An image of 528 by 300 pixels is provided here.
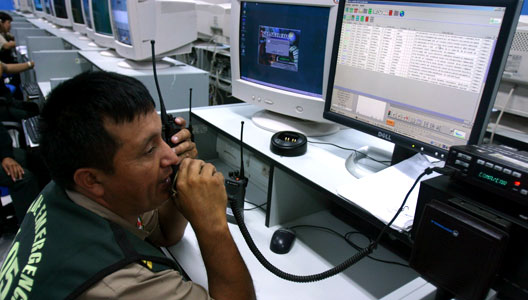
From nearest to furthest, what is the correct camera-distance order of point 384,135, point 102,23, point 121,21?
point 384,135 < point 121,21 < point 102,23

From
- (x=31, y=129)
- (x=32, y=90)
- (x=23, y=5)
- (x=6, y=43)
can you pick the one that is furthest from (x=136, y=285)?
(x=23, y=5)

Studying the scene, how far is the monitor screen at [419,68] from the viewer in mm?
711

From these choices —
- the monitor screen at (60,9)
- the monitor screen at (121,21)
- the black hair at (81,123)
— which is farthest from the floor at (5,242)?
the monitor screen at (60,9)

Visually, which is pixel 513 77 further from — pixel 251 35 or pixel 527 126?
pixel 251 35

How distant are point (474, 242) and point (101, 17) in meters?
2.75

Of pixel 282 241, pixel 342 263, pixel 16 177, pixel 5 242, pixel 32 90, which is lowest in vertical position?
pixel 5 242

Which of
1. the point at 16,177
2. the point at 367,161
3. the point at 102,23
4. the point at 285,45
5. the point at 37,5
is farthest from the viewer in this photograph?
the point at 37,5

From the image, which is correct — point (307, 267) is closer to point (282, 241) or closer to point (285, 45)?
point (282, 241)

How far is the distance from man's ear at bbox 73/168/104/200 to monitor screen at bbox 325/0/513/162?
0.68 m

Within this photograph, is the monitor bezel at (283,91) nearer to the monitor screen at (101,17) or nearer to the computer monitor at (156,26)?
the computer monitor at (156,26)

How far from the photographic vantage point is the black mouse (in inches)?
39.8

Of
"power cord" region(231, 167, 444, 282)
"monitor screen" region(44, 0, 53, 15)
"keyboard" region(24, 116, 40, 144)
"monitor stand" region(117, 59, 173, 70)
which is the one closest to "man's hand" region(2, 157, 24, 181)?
"keyboard" region(24, 116, 40, 144)

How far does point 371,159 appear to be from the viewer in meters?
1.07

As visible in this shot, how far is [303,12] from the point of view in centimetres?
110
